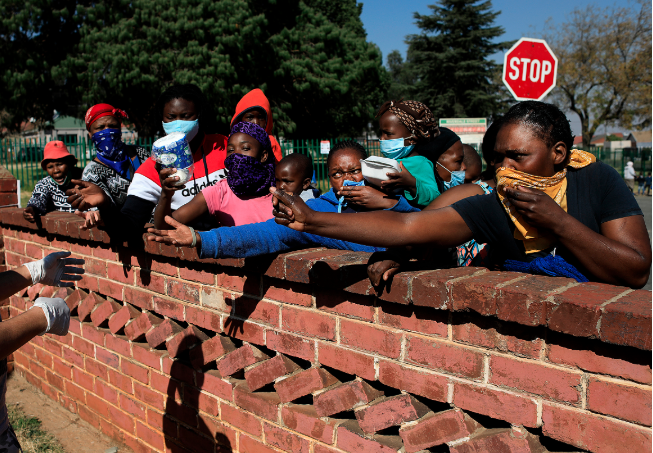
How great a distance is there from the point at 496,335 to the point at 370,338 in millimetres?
534

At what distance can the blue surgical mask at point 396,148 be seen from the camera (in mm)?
2549

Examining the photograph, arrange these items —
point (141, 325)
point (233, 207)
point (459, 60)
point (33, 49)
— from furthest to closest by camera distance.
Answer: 1. point (459, 60)
2. point (33, 49)
3. point (141, 325)
4. point (233, 207)

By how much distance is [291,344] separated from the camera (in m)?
2.35

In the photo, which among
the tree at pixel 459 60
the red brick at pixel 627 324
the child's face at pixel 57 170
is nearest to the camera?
the red brick at pixel 627 324

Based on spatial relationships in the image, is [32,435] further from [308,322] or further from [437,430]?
[437,430]

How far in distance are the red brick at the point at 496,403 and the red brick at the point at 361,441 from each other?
343mm

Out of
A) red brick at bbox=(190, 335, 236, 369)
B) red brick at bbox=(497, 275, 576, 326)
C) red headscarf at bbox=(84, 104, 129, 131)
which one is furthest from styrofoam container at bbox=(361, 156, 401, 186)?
red headscarf at bbox=(84, 104, 129, 131)

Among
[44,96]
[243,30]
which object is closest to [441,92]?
[243,30]

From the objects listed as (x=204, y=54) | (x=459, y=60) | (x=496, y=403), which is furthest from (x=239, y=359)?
(x=459, y=60)

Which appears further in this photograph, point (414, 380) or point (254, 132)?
point (254, 132)

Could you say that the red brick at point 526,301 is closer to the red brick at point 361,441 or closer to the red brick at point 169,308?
the red brick at point 361,441

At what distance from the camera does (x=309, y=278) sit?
2119 millimetres

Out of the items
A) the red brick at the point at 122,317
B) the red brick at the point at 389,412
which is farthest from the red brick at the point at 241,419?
the red brick at the point at 122,317

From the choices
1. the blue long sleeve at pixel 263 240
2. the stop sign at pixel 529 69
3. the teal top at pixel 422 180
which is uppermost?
the stop sign at pixel 529 69
